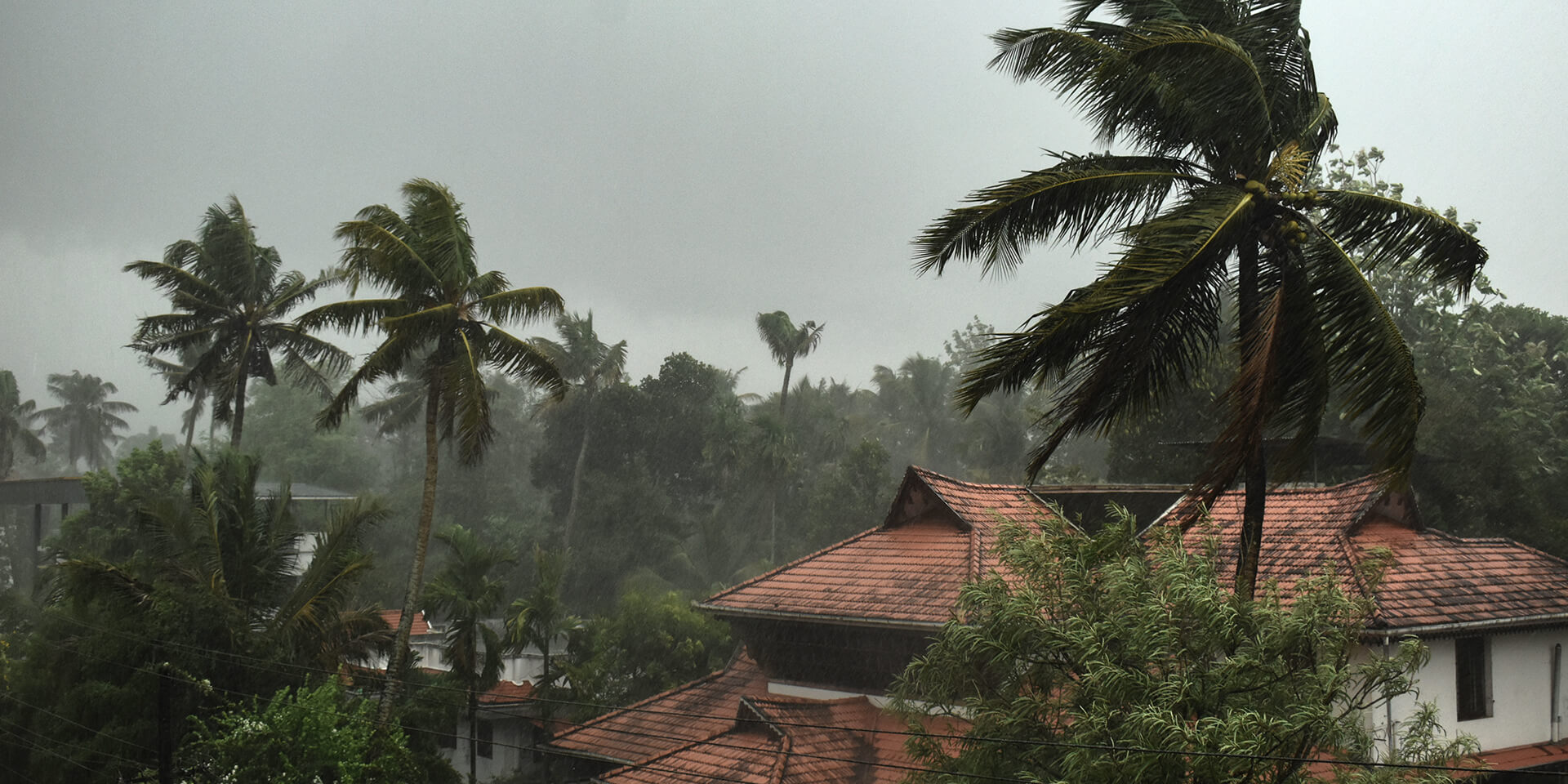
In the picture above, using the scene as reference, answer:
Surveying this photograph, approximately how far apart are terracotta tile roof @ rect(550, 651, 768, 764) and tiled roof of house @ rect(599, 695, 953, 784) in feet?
3.40

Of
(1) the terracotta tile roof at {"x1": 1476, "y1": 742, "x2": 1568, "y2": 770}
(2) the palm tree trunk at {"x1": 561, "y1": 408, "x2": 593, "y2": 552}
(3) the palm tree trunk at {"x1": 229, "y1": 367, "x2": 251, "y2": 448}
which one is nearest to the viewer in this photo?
(1) the terracotta tile roof at {"x1": 1476, "y1": 742, "x2": 1568, "y2": 770}

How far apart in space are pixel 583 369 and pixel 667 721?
32.2 metres

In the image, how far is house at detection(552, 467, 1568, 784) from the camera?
45.5ft

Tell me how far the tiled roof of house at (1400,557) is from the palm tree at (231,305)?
64.9 ft

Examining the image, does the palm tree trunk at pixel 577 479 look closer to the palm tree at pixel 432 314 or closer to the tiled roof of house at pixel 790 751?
the palm tree at pixel 432 314

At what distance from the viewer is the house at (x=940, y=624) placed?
45.5 ft

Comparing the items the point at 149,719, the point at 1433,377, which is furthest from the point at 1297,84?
the point at 1433,377

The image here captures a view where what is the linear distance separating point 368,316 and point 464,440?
110 inches

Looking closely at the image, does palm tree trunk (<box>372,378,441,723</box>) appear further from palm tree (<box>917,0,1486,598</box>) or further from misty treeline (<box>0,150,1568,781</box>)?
palm tree (<box>917,0,1486,598</box>)

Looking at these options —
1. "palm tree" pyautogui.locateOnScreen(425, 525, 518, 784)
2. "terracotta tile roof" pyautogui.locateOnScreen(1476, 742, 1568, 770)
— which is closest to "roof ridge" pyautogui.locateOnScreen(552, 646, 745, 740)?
"palm tree" pyautogui.locateOnScreen(425, 525, 518, 784)

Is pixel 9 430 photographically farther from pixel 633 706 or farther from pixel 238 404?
pixel 633 706

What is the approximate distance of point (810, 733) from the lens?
14.6 meters

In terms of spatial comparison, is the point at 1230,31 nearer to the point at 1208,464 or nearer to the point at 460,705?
the point at 1208,464

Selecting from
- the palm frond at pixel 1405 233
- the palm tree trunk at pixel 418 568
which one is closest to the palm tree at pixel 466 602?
the palm tree trunk at pixel 418 568
